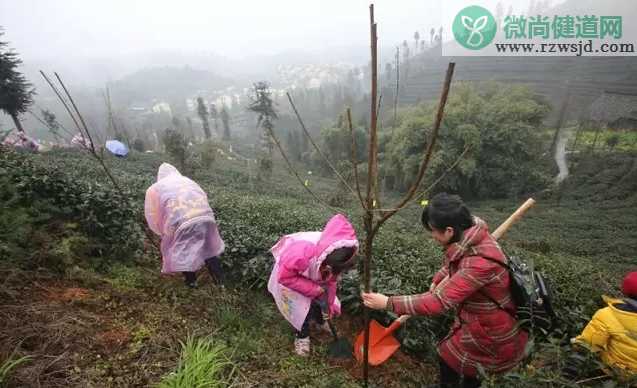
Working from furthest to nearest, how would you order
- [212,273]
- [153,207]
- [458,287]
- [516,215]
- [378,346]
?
[212,273], [153,207], [378,346], [516,215], [458,287]

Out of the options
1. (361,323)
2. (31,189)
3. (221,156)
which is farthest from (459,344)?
(221,156)

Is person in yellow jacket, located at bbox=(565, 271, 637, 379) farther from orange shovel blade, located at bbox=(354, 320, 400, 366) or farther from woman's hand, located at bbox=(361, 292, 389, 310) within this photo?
orange shovel blade, located at bbox=(354, 320, 400, 366)

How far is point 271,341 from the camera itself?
3084 millimetres

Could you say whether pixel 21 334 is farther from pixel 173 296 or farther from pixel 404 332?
pixel 404 332

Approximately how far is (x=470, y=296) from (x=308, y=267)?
50.4 inches

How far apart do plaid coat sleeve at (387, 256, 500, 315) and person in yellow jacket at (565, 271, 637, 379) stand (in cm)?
82

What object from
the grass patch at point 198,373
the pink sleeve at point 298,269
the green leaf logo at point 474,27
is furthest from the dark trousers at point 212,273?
the green leaf logo at point 474,27

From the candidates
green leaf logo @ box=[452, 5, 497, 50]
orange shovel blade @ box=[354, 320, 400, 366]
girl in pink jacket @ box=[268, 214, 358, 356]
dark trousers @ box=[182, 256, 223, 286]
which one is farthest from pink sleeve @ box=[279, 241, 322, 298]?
green leaf logo @ box=[452, 5, 497, 50]

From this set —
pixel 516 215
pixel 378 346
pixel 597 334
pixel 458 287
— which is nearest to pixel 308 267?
pixel 378 346

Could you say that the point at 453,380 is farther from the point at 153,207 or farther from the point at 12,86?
the point at 12,86

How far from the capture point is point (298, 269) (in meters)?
2.79

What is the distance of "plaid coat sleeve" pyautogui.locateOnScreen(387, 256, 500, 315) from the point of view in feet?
6.34

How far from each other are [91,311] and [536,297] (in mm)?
3548

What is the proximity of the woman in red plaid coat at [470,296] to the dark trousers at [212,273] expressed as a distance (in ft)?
8.03
